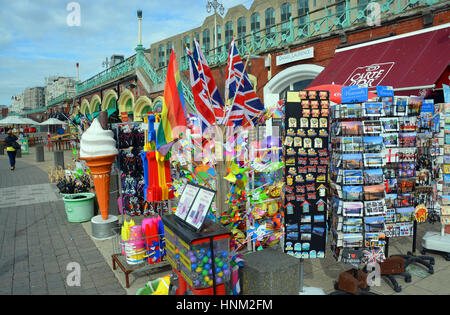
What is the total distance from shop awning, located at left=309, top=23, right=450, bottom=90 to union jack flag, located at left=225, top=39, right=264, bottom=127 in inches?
183

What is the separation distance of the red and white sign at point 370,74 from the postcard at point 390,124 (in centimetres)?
360

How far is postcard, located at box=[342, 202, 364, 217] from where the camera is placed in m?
4.23

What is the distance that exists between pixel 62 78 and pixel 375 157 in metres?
118

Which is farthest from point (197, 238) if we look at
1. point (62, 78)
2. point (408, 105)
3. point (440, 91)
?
point (62, 78)

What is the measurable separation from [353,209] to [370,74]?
5.61 m

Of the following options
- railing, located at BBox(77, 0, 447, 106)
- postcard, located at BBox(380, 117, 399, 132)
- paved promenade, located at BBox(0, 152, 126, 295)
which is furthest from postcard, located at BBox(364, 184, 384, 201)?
paved promenade, located at BBox(0, 152, 126, 295)

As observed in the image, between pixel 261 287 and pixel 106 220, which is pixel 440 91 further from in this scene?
pixel 106 220

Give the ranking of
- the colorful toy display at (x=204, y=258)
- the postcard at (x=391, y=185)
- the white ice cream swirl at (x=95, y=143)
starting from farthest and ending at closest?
the white ice cream swirl at (x=95, y=143) < the postcard at (x=391, y=185) < the colorful toy display at (x=204, y=258)

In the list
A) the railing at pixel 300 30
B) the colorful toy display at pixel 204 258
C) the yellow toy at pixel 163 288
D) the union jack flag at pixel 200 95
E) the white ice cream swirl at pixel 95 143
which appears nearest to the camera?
the colorful toy display at pixel 204 258

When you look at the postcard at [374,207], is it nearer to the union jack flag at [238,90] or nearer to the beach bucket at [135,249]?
the union jack flag at [238,90]

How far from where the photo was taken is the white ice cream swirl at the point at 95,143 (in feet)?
20.2

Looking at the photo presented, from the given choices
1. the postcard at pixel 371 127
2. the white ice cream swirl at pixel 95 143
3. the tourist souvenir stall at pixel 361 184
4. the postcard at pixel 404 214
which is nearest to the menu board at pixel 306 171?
the tourist souvenir stall at pixel 361 184

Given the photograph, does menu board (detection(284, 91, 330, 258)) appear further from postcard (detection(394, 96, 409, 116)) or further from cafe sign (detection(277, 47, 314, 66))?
A: cafe sign (detection(277, 47, 314, 66))

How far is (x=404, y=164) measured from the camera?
16.4 feet
